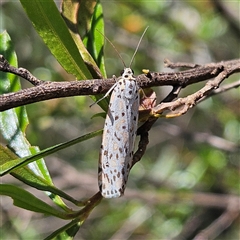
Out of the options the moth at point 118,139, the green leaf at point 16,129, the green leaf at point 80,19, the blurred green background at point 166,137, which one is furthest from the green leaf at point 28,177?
the blurred green background at point 166,137

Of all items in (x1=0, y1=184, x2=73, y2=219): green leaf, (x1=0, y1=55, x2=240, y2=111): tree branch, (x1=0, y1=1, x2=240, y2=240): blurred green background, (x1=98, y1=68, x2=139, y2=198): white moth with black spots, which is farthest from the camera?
(x1=0, y1=1, x2=240, y2=240): blurred green background

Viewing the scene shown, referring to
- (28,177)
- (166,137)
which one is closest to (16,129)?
(28,177)

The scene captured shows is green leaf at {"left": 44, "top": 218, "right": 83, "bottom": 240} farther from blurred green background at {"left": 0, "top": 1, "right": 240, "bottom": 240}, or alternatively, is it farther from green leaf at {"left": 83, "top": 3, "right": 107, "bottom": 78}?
blurred green background at {"left": 0, "top": 1, "right": 240, "bottom": 240}

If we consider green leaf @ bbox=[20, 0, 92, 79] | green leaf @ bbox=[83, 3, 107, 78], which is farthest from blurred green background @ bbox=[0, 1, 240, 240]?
green leaf @ bbox=[20, 0, 92, 79]

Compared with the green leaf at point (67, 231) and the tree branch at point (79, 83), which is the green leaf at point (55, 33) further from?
the green leaf at point (67, 231)

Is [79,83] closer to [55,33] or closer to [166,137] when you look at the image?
[55,33]
